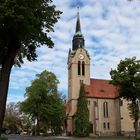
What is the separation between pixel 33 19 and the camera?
18234mm

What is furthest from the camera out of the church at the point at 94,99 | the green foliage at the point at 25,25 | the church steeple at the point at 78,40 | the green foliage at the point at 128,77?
the church steeple at the point at 78,40

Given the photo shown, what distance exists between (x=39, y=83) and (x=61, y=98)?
5702 millimetres

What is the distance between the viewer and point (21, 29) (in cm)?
1816

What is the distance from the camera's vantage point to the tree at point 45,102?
200ft

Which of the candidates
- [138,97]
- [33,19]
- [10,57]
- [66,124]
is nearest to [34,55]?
[10,57]

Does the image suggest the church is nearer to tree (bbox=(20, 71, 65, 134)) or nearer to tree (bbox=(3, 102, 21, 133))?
tree (bbox=(20, 71, 65, 134))

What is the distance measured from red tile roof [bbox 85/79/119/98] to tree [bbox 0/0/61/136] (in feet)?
168

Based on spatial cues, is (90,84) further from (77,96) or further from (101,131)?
(101,131)

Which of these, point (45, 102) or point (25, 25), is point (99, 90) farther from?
point (25, 25)

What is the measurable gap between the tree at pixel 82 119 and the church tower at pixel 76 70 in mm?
5926

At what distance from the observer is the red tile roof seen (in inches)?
2847

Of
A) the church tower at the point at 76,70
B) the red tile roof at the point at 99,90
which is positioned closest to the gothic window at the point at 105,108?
the red tile roof at the point at 99,90

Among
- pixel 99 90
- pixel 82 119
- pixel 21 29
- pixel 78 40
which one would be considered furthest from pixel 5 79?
pixel 78 40

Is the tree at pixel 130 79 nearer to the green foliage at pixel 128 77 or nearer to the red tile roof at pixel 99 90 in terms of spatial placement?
the green foliage at pixel 128 77
